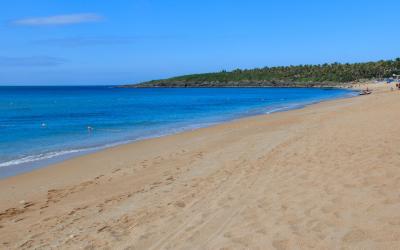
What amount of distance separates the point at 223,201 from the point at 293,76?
157431mm

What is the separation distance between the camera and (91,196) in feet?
27.1

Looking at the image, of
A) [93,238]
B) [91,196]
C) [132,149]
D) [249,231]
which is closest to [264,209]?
[249,231]

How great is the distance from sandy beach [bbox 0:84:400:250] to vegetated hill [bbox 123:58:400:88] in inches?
4766

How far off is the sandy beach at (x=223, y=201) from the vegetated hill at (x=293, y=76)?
397 feet

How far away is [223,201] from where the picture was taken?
22.1 feet

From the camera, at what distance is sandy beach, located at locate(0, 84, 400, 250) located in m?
5.11

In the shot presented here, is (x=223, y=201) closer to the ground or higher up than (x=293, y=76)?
higher up

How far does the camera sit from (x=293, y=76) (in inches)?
6275

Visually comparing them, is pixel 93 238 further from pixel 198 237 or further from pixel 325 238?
pixel 325 238

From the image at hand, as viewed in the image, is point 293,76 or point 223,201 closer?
point 223,201

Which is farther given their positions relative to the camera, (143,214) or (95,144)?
(95,144)

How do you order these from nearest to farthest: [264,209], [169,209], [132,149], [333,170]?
1. [264,209]
2. [169,209]
3. [333,170]
4. [132,149]

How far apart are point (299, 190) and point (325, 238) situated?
83.3 inches

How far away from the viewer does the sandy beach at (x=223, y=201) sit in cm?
511
